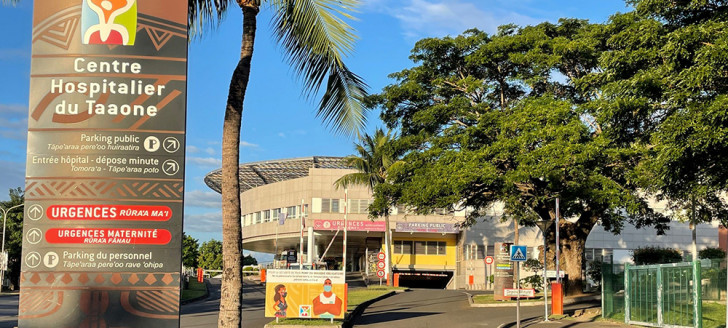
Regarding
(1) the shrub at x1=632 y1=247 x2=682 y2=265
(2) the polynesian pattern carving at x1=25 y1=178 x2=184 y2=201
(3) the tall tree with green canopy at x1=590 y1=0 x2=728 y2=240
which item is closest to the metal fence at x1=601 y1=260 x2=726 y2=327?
(3) the tall tree with green canopy at x1=590 y1=0 x2=728 y2=240

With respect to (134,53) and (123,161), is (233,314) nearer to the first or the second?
(123,161)

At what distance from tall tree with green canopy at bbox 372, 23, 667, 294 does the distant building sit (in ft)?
92.5

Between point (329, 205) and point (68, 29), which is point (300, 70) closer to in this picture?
point (68, 29)

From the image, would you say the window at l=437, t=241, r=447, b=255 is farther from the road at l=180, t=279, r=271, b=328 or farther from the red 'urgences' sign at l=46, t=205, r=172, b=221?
the red 'urgences' sign at l=46, t=205, r=172, b=221

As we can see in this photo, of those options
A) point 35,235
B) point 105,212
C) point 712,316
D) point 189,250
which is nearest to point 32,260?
point 35,235

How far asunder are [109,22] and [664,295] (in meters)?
15.7

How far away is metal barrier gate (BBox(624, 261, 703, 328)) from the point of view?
1748cm

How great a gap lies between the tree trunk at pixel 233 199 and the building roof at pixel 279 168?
67.2 meters

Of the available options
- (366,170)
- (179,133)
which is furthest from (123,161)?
(366,170)

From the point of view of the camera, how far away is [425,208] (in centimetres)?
3061

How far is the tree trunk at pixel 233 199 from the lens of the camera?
986cm

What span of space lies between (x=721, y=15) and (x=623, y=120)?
22.7 feet

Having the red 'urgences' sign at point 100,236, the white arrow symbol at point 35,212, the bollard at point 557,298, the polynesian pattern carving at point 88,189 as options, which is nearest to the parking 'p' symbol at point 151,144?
the polynesian pattern carving at point 88,189

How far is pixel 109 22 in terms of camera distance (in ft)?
28.3
